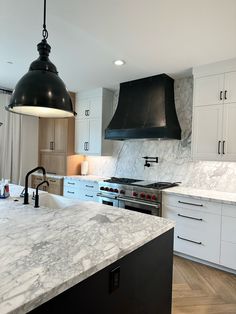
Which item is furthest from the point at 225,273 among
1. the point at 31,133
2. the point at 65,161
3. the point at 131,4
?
the point at 31,133

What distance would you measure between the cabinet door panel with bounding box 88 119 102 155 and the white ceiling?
1.17 metres

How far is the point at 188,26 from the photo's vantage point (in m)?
2.02

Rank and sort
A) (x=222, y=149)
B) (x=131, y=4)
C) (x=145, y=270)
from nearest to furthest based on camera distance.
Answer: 1. (x=145, y=270)
2. (x=131, y=4)
3. (x=222, y=149)

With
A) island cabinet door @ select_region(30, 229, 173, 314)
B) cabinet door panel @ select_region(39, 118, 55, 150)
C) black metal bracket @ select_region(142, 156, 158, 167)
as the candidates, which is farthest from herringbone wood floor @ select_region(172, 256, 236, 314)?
cabinet door panel @ select_region(39, 118, 55, 150)

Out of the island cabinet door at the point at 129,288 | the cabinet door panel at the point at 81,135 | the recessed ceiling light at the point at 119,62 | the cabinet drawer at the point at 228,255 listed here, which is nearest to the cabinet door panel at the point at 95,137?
the cabinet door panel at the point at 81,135

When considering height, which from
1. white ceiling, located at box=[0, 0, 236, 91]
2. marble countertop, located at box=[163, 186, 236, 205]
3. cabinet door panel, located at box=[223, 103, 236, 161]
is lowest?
marble countertop, located at box=[163, 186, 236, 205]

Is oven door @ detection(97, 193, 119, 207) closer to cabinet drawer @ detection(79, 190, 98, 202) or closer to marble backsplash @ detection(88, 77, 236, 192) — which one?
cabinet drawer @ detection(79, 190, 98, 202)

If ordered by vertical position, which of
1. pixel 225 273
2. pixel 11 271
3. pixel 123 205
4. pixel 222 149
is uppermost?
pixel 222 149

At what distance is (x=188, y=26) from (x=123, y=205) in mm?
2455

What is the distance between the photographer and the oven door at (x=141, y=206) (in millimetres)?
3043

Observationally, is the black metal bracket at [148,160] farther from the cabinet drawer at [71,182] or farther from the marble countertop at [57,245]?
the marble countertop at [57,245]

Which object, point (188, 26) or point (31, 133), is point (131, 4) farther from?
point (31, 133)

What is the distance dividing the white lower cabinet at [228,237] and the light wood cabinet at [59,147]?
299cm

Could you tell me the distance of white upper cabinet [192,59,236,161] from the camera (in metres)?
2.75
